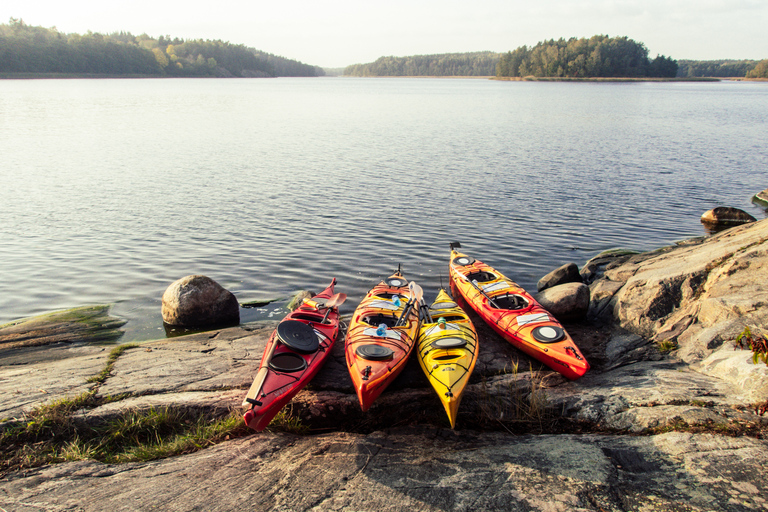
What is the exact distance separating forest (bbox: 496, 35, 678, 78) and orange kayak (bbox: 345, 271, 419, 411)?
12930 cm

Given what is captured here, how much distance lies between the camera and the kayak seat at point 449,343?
7.06 m

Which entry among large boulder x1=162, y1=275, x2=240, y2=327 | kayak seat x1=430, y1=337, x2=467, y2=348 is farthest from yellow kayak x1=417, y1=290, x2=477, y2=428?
large boulder x1=162, y1=275, x2=240, y2=327

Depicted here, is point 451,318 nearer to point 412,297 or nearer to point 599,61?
point 412,297

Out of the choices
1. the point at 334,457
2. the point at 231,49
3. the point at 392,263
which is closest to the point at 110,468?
the point at 334,457

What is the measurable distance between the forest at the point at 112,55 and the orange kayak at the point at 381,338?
107076 mm

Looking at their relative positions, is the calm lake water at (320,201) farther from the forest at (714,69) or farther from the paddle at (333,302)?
the forest at (714,69)

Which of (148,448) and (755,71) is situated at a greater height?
(755,71)

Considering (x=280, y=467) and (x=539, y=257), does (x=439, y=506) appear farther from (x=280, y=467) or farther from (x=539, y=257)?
(x=539, y=257)

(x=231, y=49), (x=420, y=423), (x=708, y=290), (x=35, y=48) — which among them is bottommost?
(x=420, y=423)

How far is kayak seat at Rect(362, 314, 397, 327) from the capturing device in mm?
8258

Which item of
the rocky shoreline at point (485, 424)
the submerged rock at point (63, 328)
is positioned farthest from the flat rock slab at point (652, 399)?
the submerged rock at point (63, 328)

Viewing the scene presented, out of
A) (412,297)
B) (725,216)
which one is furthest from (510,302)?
(725,216)

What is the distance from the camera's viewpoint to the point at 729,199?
61.0ft

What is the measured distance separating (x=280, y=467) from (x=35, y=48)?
378ft
